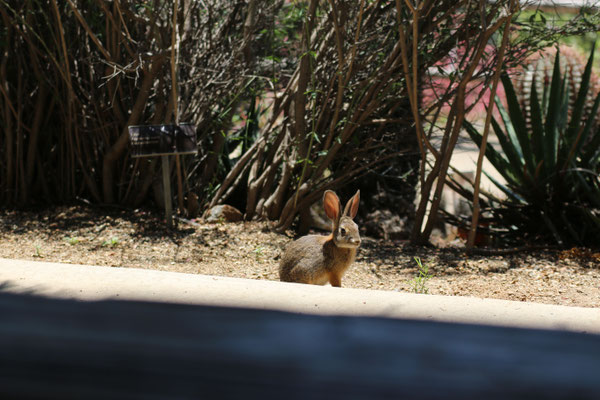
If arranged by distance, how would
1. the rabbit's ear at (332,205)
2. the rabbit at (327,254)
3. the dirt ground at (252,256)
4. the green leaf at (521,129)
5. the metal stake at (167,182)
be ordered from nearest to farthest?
the rabbit at (327,254)
the rabbit's ear at (332,205)
the dirt ground at (252,256)
the metal stake at (167,182)
the green leaf at (521,129)

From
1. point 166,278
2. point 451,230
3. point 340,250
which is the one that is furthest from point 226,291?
point 451,230

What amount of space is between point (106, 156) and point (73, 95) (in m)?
0.55

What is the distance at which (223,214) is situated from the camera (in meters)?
5.15

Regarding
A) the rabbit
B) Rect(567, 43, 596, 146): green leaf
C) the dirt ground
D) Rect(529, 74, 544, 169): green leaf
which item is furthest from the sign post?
Rect(567, 43, 596, 146): green leaf

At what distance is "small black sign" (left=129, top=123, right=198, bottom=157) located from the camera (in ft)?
14.7

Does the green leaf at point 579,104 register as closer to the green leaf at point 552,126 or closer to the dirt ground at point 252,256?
the green leaf at point 552,126

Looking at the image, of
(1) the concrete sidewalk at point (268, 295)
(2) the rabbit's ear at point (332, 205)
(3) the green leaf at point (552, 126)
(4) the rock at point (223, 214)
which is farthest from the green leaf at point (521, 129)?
Answer: (1) the concrete sidewalk at point (268, 295)

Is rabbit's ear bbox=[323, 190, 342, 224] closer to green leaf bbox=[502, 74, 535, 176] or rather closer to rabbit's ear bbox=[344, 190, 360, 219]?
rabbit's ear bbox=[344, 190, 360, 219]

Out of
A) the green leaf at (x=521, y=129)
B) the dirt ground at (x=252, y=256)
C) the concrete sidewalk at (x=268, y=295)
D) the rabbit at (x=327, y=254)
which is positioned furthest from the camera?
the green leaf at (x=521, y=129)

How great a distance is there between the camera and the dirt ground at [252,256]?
3701 millimetres

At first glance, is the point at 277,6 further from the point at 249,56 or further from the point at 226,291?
the point at 226,291

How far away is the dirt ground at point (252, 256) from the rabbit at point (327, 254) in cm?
41

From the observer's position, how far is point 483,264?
4.20 m

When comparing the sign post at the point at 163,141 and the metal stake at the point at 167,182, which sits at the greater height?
the sign post at the point at 163,141
